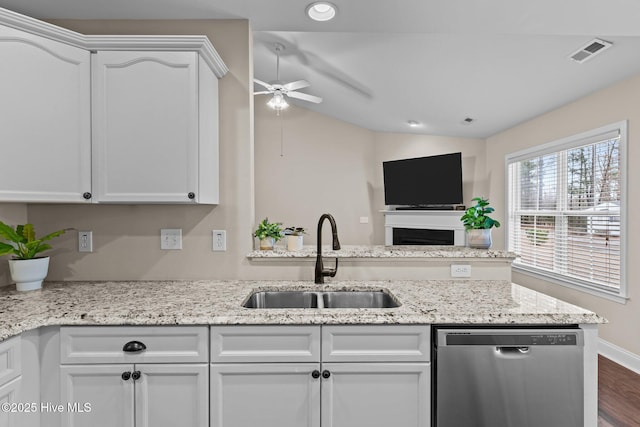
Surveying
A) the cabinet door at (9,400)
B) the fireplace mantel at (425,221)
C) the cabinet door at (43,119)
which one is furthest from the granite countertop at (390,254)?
the fireplace mantel at (425,221)

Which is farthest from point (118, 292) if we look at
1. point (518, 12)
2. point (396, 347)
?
point (518, 12)

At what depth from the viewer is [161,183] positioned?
166cm

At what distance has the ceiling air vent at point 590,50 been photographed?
239 cm

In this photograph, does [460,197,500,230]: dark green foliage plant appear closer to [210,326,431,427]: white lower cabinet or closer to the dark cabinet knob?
[210,326,431,427]: white lower cabinet

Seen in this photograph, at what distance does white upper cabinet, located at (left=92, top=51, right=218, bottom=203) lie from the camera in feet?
5.43

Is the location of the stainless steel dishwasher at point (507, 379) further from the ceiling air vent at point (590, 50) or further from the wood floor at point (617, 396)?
the ceiling air vent at point (590, 50)

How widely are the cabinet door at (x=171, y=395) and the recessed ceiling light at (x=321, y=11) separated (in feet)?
5.99

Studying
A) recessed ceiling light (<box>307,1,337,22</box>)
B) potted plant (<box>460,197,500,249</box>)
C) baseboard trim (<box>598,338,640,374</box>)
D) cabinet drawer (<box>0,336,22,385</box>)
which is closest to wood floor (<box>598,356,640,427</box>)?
baseboard trim (<box>598,338,640,374</box>)

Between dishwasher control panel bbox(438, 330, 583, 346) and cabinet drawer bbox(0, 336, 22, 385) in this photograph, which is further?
dishwasher control panel bbox(438, 330, 583, 346)

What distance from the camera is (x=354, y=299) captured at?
6.04 ft

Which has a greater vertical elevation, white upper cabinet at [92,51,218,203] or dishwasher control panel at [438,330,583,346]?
white upper cabinet at [92,51,218,203]

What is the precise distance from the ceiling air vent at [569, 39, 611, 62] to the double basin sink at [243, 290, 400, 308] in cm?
237

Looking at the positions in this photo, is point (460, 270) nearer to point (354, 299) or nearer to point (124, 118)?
point (354, 299)

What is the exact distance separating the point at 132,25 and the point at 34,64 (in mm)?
601
